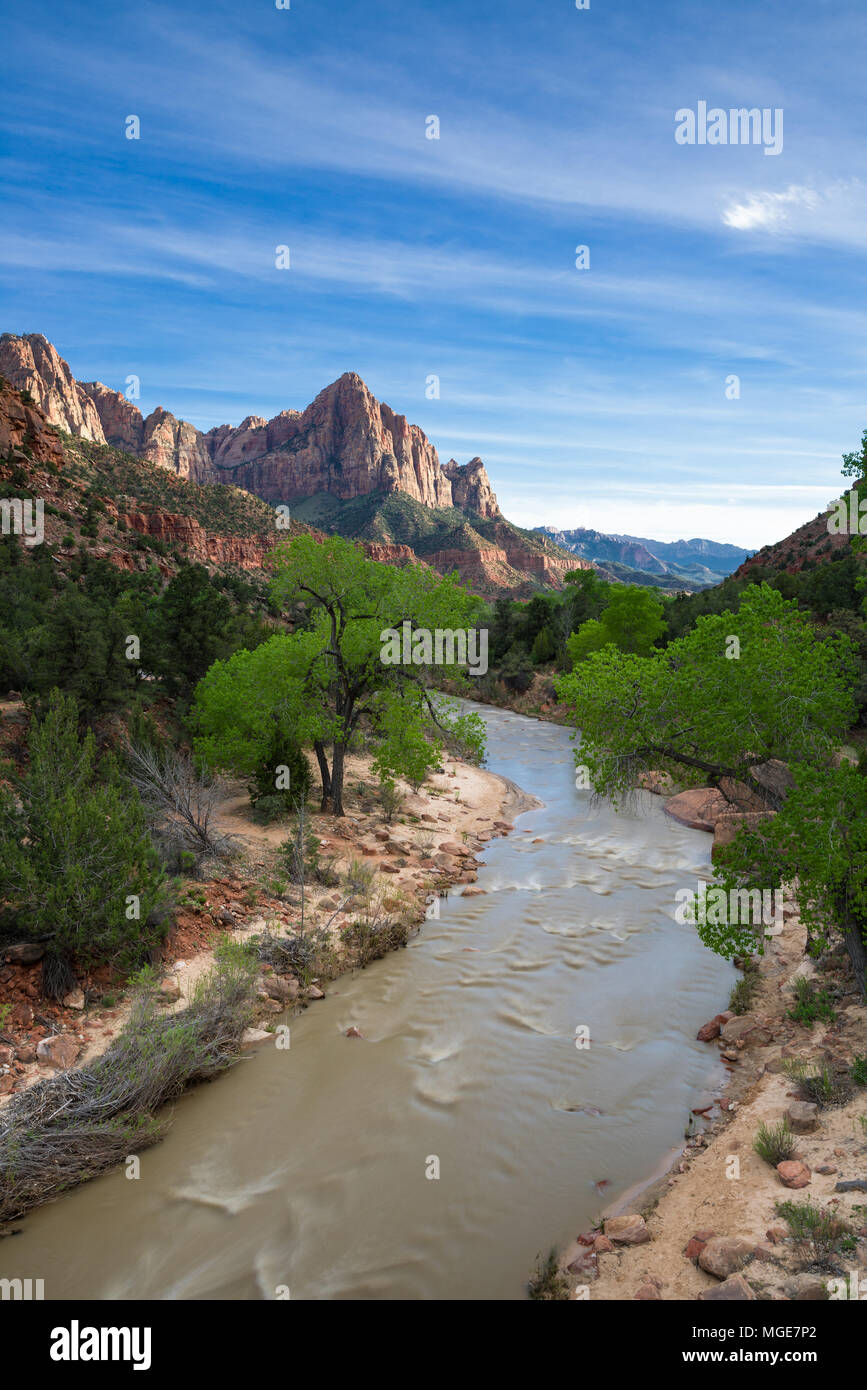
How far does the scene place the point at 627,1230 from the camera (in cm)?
641

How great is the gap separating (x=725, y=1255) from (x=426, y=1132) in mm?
3738

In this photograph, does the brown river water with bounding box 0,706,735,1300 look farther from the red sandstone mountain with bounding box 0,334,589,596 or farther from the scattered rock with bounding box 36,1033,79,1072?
the red sandstone mountain with bounding box 0,334,589,596

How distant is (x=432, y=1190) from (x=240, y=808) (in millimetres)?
12042

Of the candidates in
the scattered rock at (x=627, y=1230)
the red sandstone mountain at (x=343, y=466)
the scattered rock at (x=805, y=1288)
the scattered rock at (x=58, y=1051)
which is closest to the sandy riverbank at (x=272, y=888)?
the scattered rock at (x=58, y=1051)

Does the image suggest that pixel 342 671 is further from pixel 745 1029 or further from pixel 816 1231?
pixel 816 1231

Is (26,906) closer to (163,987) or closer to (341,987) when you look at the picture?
(163,987)

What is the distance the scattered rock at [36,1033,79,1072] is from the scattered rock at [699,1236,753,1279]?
703 cm

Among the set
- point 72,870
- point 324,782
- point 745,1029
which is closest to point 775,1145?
point 745,1029

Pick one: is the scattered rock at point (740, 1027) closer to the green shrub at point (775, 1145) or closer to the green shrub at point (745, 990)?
the green shrub at point (745, 990)

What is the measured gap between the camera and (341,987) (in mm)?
11594

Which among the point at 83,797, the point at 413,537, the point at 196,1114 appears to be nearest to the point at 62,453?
the point at 83,797

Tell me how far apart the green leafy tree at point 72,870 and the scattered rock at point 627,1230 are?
7.16m

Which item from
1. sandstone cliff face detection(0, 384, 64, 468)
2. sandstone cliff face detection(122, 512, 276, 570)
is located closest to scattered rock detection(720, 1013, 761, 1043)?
sandstone cliff face detection(122, 512, 276, 570)

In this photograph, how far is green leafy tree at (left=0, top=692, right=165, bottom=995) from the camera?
29.9ft
